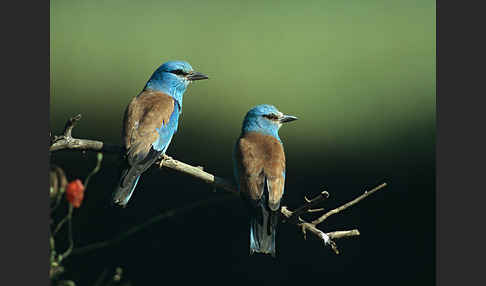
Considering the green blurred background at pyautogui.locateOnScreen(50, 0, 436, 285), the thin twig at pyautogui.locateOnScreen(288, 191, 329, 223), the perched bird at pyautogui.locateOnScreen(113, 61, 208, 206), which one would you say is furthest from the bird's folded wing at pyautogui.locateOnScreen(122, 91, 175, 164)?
the thin twig at pyautogui.locateOnScreen(288, 191, 329, 223)

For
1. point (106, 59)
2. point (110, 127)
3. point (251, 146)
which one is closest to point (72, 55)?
point (106, 59)

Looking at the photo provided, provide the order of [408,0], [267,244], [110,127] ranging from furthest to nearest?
[408,0] → [110,127] → [267,244]

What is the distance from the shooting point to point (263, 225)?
3730mm

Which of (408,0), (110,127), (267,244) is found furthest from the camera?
(408,0)

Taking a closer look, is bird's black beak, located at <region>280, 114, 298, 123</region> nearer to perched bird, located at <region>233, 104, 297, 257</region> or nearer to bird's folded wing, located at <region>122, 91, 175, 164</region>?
perched bird, located at <region>233, 104, 297, 257</region>

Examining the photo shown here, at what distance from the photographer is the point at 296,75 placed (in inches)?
173

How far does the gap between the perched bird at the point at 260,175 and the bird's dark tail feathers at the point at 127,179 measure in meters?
0.51

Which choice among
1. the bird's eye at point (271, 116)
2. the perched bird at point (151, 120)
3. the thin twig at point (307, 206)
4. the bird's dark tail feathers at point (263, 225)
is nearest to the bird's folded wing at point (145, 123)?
the perched bird at point (151, 120)

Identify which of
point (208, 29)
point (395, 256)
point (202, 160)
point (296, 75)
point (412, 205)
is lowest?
point (395, 256)

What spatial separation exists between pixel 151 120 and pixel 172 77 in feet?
1.22

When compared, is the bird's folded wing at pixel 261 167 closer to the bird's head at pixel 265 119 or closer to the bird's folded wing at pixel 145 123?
the bird's head at pixel 265 119

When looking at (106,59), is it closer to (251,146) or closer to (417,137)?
(251,146)

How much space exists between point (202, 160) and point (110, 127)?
598 millimetres

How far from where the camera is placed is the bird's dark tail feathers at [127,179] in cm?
385
